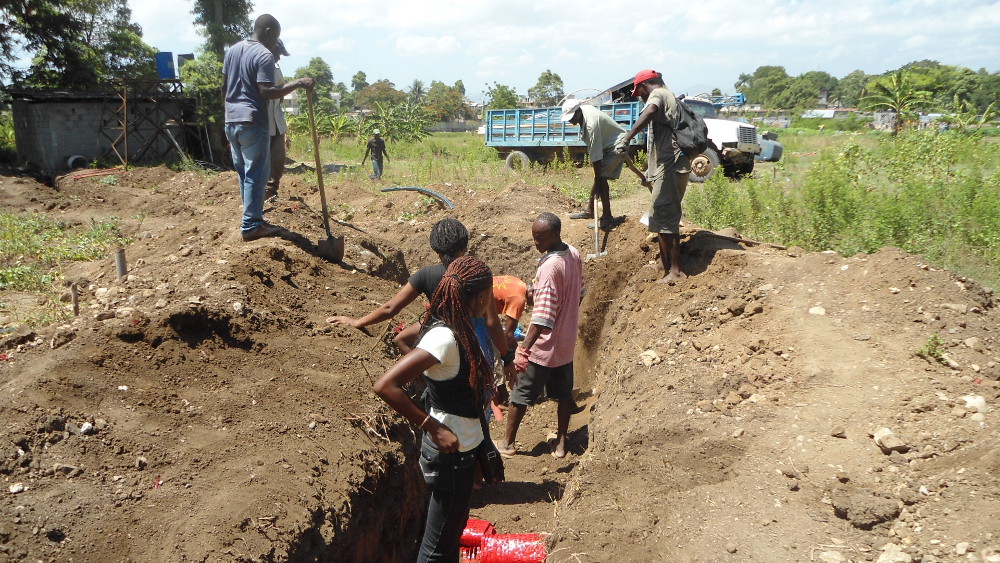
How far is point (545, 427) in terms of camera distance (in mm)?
6590

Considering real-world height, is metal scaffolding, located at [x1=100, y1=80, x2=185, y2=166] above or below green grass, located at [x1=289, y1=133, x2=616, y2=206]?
above

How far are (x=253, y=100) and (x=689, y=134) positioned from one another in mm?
3820

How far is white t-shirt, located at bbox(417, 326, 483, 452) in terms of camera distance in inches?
114

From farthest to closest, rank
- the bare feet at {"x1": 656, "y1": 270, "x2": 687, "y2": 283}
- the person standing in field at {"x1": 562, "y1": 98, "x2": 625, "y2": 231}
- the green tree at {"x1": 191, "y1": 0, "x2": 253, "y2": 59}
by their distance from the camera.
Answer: the green tree at {"x1": 191, "y1": 0, "x2": 253, "y2": 59} < the person standing in field at {"x1": 562, "y1": 98, "x2": 625, "y2": 231} < the bare feet at {"x1": 656, "y1": 270, "x2": 687, "y2": 283}

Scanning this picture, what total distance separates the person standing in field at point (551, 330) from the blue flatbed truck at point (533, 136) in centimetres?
1175

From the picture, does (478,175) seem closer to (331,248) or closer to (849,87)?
(331,248)

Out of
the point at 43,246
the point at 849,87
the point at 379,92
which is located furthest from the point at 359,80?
the point at 43,246

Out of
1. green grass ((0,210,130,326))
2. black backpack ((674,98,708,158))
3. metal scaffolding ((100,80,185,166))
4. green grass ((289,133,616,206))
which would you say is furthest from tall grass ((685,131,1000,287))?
metal scaffolding ((100,80,185,166))

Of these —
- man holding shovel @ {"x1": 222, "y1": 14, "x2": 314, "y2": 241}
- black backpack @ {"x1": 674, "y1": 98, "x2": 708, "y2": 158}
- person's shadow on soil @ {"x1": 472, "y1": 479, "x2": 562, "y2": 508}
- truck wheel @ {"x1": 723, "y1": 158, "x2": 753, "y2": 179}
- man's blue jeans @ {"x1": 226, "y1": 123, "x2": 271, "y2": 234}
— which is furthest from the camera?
truck wheel @ {"x1": 723, "y1": 158, "x2": 753, "y2": 179}

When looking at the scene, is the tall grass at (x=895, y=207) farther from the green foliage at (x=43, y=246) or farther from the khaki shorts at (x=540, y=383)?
the green foliage at (x=43, y=246)

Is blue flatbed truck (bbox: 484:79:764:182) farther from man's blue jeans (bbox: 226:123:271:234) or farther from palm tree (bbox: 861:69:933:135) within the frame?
man's blue jeans (bbox: 226:123:271:234)

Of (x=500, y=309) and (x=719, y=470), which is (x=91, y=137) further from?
(x=719, y=470)

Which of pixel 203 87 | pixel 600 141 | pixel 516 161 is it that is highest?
pixel 203 87

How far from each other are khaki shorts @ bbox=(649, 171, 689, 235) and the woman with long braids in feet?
11.7
